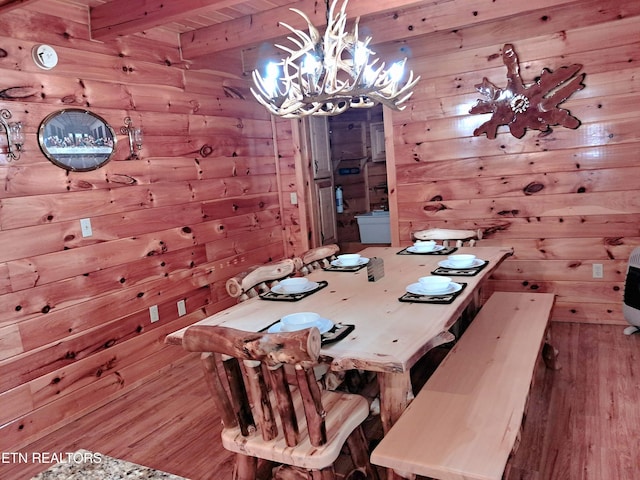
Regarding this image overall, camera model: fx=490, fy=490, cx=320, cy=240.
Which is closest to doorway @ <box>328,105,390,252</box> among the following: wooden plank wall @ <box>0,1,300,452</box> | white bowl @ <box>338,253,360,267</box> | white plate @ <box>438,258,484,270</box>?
wooden plank wall @ <box>0,1,300,452</box>

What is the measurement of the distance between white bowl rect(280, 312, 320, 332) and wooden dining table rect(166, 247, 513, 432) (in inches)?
5.2

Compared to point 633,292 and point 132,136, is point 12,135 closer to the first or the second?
point 132,136

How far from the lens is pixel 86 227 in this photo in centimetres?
302

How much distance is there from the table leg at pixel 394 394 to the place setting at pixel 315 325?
0.78 feet

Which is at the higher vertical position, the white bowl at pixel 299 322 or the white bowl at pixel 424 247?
the white bowl at pixel 424 247

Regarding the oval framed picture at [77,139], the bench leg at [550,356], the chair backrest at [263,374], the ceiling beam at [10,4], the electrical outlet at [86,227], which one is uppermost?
the ceiling beam at [10,4]

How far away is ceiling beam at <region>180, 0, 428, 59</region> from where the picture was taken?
9.61 feet

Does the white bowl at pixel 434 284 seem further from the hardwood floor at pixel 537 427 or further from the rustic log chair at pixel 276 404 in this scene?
the hardwood floor at pixel 537 427

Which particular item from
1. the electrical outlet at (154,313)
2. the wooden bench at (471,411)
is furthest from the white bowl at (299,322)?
the electrical outlet at (154,313)

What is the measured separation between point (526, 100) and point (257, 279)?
259 cm

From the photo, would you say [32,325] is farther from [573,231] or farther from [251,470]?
[573,231]

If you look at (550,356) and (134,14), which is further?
(550,356)

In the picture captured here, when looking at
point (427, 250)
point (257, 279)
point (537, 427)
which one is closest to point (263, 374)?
point (257, 279)

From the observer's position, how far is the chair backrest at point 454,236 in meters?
3.40
